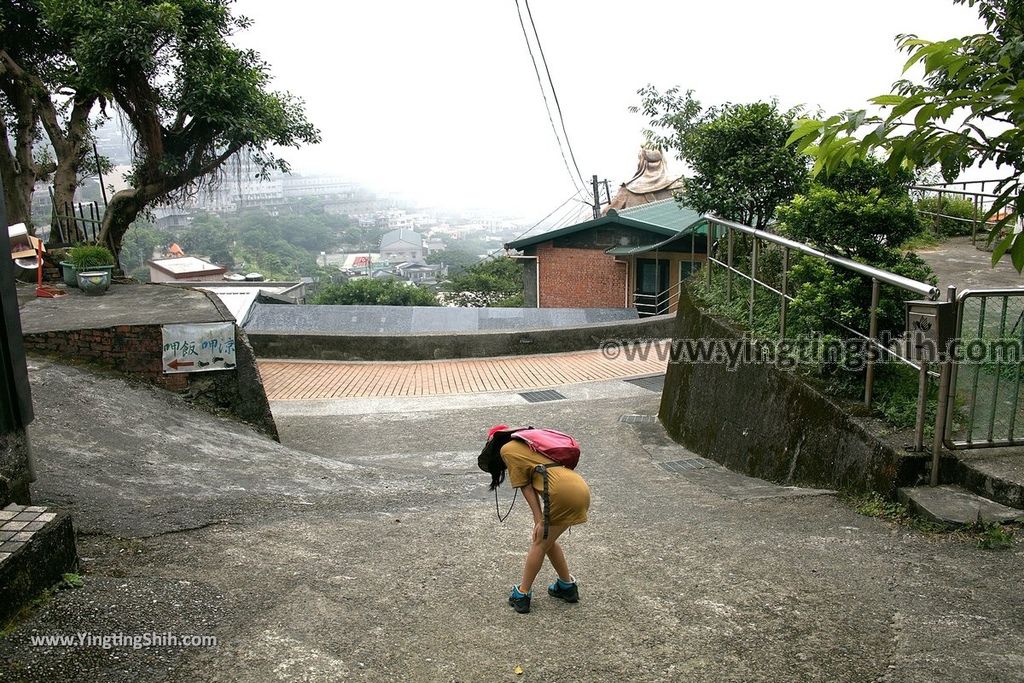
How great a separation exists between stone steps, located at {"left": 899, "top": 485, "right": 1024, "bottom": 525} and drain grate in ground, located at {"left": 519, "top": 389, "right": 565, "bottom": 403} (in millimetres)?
7335

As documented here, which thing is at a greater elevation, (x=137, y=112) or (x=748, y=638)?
(x=137, y=112)

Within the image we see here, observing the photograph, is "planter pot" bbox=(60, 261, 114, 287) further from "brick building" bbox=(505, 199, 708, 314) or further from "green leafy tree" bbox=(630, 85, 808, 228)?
"brick building" bbox=(505, 199, 708, 314)

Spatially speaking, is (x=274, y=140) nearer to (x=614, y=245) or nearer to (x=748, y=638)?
(x=614, y=245)

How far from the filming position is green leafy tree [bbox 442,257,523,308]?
39719 millimetres

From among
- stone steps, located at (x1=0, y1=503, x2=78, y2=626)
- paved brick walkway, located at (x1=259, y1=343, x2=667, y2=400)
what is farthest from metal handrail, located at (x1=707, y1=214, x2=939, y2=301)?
paved brick walkway, located at (x1=259, y1=343, x2=667, y2=400)

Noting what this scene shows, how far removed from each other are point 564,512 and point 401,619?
3.13 feet

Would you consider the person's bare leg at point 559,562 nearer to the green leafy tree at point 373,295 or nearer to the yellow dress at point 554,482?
the yellow dress at point 554,482

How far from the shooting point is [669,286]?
22594 millimetres

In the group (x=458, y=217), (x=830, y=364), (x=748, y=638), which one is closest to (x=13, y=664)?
(x=748, y=638)

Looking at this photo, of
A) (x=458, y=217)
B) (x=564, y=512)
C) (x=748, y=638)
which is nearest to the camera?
(x=748, y=638)

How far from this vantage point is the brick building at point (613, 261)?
72.8 ft

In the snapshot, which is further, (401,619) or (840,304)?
(840,304)

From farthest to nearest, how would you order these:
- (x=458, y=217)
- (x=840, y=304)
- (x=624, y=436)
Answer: (x=458, y=217), (x=624, y=436), (x=840, y=304)

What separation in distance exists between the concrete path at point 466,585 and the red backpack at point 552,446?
77 cm
